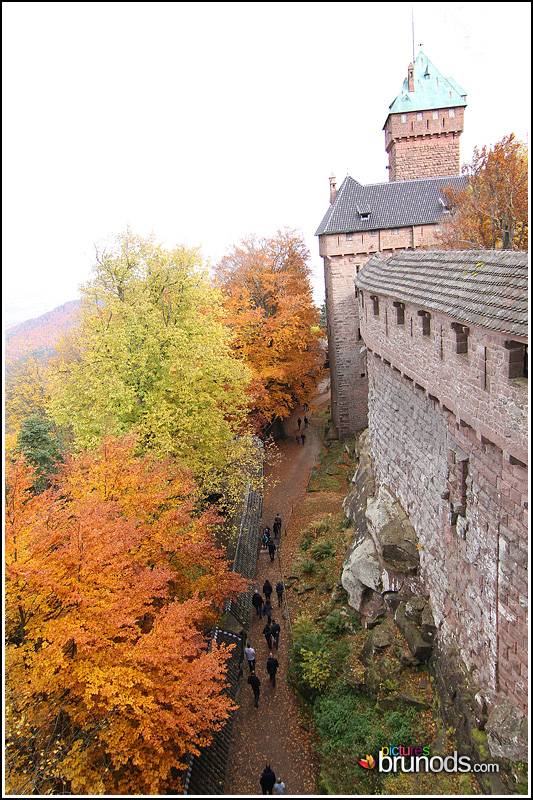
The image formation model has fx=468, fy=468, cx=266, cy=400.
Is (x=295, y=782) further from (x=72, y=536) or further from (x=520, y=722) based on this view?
(x=72, y=536)

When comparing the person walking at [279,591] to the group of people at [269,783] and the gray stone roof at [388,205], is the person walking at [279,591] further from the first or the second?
the gray stone roof at [388,205]

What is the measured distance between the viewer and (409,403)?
10.3 m

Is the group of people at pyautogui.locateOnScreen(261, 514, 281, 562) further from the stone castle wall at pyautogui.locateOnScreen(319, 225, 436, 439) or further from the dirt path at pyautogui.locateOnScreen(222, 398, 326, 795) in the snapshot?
the stone castle wall at pyautogui.locateOnScreen(319, 225, 436, 439)

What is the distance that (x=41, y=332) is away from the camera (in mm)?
40312

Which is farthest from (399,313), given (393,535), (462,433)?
(393,535)

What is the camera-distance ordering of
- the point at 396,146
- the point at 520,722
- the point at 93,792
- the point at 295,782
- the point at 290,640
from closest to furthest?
the point at 520,722 < the point at 93,792 < the point at 295,782 < the point at 290,640 < the point at 396,146

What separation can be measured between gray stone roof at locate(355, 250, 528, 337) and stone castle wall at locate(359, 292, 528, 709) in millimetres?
321

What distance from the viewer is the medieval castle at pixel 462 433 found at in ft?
18.1

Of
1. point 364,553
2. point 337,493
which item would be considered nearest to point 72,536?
point 364,553

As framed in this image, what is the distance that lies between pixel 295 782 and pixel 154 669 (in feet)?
15.9

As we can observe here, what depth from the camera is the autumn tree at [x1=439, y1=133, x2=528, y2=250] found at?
1540 cm

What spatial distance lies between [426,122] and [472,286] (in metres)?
24.1

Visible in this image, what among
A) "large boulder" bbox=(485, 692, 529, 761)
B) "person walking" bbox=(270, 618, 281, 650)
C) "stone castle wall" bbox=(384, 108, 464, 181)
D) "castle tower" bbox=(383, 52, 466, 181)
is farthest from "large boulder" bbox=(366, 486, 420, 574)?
"castle tower" bbox=(383, 52, 466, 181)

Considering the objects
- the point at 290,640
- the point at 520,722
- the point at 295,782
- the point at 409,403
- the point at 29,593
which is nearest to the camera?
the point at 520,722
